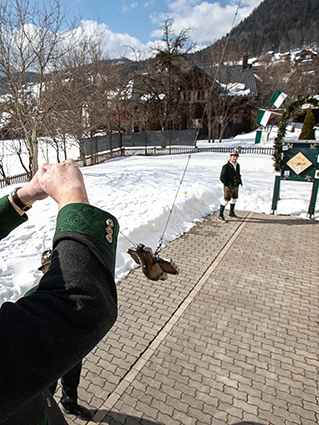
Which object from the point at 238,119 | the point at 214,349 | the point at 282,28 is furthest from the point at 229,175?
the point at 282,28

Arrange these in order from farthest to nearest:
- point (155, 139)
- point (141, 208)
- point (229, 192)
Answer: point (155, 139) < point (229, 192) < point (141, 208)

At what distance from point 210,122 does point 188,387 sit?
38.5 m

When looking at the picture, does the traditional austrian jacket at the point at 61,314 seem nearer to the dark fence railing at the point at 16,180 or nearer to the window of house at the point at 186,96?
the dark fence railing at the point at 16,180

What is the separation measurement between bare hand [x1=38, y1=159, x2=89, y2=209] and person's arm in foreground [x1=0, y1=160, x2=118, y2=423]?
0.10ft

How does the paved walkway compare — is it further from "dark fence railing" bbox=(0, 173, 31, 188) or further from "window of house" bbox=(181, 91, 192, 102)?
"window of house" bbox=(181, 91, 192, 102)

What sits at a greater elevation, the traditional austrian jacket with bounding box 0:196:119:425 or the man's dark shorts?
the traditional austrian jacket with bounding box 0:196:119:425

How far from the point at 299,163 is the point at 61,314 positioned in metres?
9.05

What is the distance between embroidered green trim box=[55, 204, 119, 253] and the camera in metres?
0.92

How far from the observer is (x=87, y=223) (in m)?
0.94

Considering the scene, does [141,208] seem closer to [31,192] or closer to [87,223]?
[31,192]

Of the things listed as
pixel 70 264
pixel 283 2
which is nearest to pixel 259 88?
pixel 70 264

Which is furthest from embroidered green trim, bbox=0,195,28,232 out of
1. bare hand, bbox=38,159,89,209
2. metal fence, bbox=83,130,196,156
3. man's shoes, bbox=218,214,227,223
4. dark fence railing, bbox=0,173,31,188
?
metal fence, bbox=83,130,196,156

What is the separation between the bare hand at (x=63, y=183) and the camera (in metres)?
1.03

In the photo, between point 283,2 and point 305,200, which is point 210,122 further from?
point 283,2
